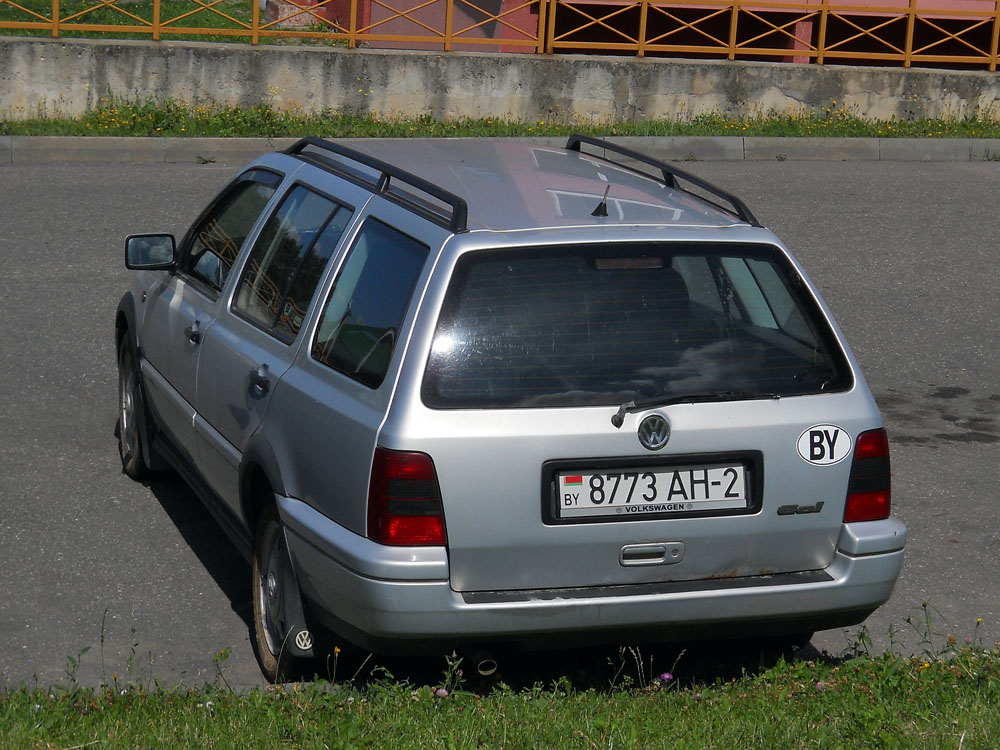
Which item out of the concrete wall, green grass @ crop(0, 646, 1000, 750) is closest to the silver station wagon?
green grass @ crop(0, 646, 1000, 750)

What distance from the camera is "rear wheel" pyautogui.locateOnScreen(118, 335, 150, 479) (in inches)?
239

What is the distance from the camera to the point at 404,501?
3.71 m

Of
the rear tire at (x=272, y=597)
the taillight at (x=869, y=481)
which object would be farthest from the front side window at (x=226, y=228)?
the taillight at (x=869, y=481)

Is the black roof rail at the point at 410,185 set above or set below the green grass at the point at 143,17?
Answer: below

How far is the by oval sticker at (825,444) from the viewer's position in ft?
12.9

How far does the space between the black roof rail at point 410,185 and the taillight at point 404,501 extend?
2.30ft

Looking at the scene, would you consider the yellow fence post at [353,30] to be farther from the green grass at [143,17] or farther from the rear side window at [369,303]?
the rear side window at [369,303]

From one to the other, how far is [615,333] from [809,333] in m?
0.67

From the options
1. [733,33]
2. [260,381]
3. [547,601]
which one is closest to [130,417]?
[260,381]

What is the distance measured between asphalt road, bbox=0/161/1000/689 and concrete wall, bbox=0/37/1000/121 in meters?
2.02

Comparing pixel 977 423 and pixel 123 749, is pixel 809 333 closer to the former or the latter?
pixel 123 749

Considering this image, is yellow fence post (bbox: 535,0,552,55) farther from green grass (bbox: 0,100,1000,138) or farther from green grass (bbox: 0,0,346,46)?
green grass (bbox: 0,0,346,46)

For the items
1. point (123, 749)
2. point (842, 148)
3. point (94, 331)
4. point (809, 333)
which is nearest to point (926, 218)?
point (842, 148)

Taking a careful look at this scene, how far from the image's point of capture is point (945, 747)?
364 cm
